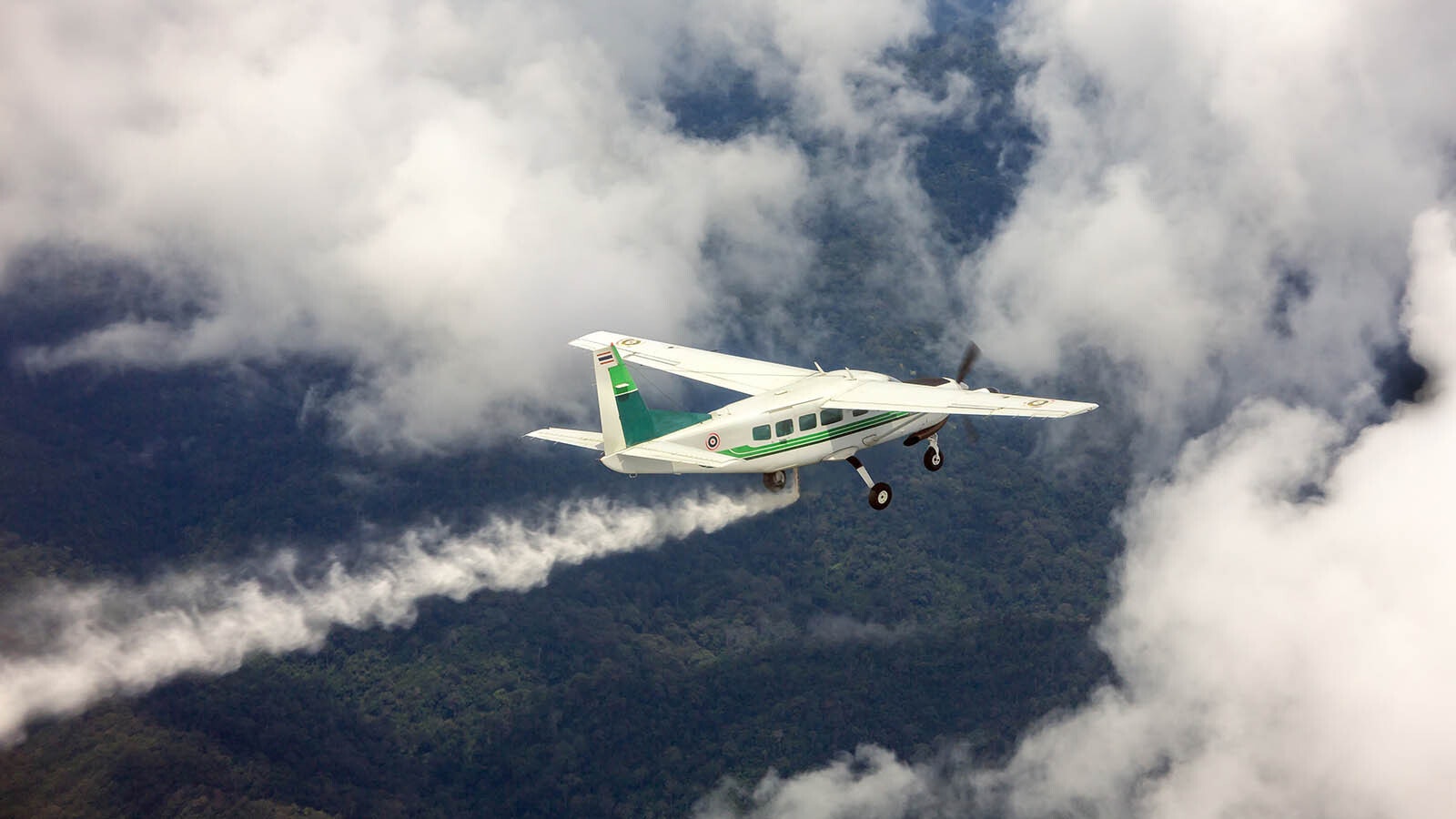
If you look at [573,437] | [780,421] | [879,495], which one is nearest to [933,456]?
[879,495]

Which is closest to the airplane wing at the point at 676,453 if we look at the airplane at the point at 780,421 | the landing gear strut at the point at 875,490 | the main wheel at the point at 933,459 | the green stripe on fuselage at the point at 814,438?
the airplane at the point at 780,421

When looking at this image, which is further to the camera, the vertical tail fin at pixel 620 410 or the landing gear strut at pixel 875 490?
the landing gear strut at pixel 875 490

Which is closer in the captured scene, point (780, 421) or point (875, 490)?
point (780, 421)

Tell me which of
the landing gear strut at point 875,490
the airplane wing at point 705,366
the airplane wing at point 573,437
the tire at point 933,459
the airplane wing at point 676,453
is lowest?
the airplane wing at point 676,453

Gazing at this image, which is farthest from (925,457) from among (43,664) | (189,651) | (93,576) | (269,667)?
(93,576)

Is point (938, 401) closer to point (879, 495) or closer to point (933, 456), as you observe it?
point (879, 495)

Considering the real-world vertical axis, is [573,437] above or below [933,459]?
below

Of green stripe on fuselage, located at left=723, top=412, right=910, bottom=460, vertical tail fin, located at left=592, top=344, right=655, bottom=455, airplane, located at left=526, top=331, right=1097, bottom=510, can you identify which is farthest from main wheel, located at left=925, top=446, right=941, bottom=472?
vertical tail fin, located at left=592, top=344, right=655, bottom=455

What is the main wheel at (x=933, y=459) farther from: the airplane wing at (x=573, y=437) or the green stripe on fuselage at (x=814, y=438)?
the airplane wing at (x=573, y=437)
